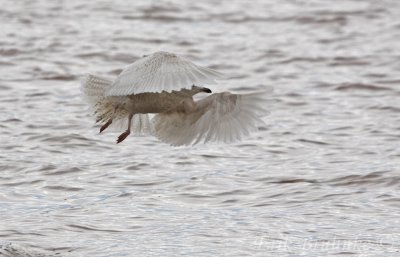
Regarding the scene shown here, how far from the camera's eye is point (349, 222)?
7.63 metres

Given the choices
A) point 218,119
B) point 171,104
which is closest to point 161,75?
point 171,104

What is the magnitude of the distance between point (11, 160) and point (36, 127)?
1184 mm

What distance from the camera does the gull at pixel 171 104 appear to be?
6.61 meters

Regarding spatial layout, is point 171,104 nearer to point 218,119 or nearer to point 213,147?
point 218,119

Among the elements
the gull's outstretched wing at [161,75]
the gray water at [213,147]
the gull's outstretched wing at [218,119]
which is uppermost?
the gull's outstretched wing at [161,75]

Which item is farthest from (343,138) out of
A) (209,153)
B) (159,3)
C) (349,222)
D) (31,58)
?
(159,3)

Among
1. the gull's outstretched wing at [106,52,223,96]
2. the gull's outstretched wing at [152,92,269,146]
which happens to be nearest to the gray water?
the gull's outstretched wing at [152,92,269,146]

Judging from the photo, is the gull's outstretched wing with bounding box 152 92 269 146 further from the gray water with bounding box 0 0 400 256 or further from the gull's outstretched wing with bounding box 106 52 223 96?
the gull's outstretched wing with bounding box 106 52 223 96

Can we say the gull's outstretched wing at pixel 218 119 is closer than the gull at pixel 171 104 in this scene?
No

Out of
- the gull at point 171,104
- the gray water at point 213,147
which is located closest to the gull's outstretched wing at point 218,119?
the gull at point 171,104

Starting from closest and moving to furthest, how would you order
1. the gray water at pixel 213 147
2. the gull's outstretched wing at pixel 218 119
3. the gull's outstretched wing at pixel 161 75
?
the gull's outstretched wing at pixel 161 75 → the gull's outstretched wing at pixel 218 119 → the gray water at pixel 213 147

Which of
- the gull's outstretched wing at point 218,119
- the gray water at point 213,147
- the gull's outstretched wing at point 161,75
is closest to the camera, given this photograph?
the gull's outstretched wing at point 161,75

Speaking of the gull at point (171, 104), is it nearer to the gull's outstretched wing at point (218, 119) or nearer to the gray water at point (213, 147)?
the gull's outstretched wing at point (218, 119)

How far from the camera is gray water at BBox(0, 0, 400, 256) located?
737cm
